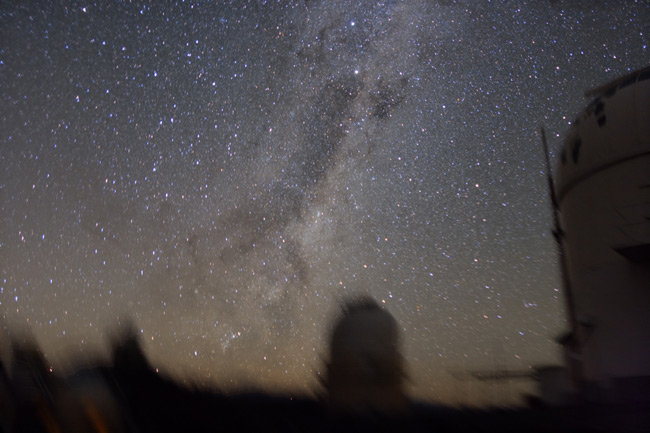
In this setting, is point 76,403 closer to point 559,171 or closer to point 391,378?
point 391,378

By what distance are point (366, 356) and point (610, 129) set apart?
267 inches

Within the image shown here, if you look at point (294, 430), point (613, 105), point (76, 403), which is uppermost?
point (613, 105)

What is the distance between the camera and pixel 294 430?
286cm

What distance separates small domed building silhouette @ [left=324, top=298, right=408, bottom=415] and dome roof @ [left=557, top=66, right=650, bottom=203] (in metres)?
5.41

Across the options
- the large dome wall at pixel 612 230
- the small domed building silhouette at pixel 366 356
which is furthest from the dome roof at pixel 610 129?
the small domed building silhouette at pixel 366 356

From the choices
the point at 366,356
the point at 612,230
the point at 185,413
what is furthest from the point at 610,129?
the point at 185,413

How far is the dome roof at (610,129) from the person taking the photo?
29.7ft

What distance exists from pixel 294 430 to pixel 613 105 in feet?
32.2

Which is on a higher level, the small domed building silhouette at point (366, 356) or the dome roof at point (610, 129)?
the dome roof at point (610, 129)

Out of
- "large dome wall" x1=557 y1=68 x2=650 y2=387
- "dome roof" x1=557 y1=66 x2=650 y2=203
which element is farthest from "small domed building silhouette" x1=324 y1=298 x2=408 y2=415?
"dome roof" x1=557 y1=66 x2=650 y2=203

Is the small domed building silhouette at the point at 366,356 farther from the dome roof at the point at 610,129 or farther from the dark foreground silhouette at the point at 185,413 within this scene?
the dome roof at the point at 610,129

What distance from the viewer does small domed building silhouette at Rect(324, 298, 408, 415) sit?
27.8 ft

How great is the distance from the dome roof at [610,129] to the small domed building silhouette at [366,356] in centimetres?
541

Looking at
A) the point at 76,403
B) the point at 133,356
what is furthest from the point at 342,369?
the point at 76,403
